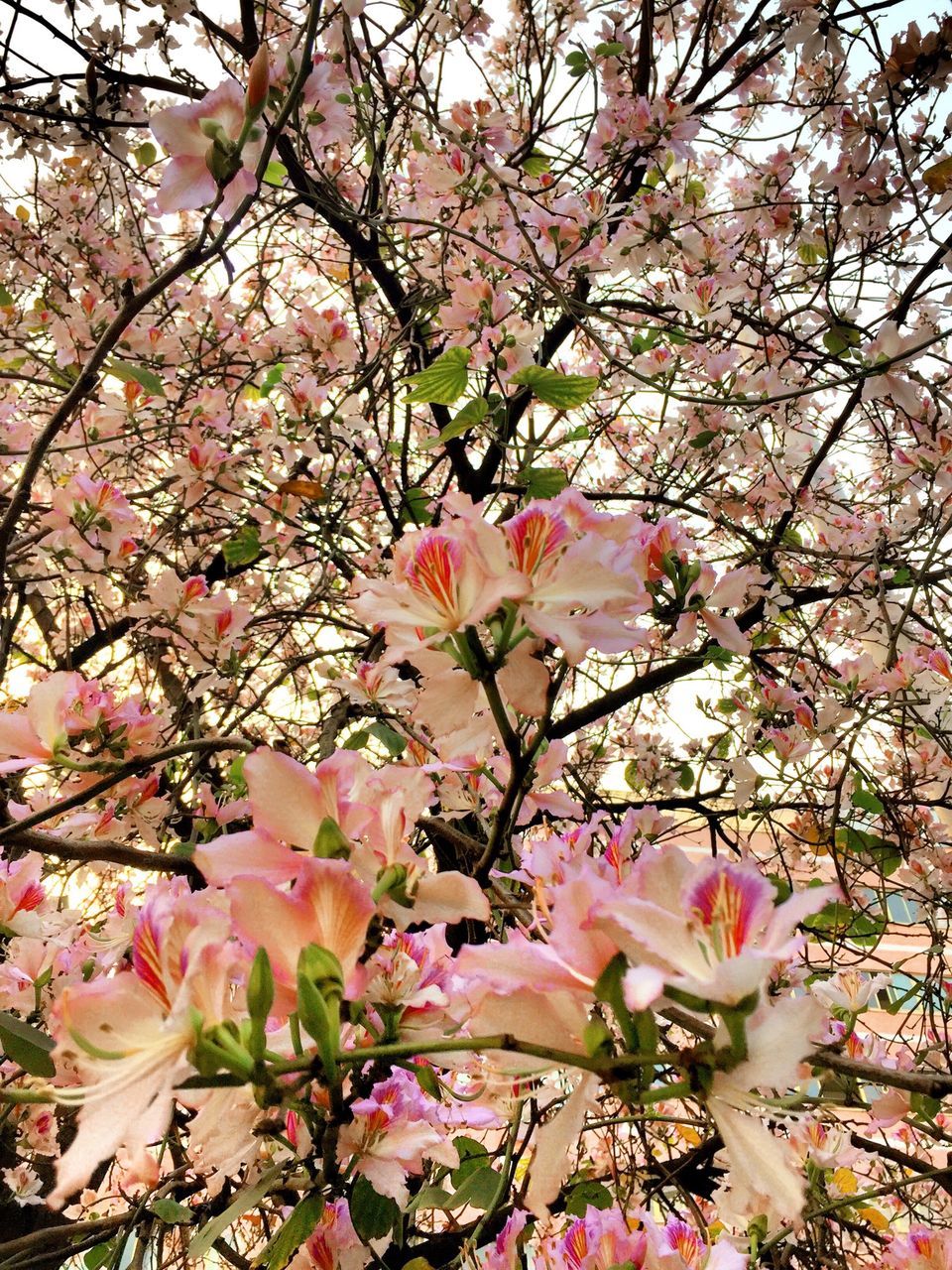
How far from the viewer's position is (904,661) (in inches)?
71.7

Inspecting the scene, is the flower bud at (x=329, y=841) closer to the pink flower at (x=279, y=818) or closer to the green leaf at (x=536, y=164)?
the pink flower at (x=279, y=818)

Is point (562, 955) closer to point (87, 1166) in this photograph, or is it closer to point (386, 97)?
point (87, 1166)

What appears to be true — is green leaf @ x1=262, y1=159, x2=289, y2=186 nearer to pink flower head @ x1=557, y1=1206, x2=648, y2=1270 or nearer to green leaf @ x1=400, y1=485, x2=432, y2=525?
green leaf @ x1=400, y1=485, x2=432, y2=525

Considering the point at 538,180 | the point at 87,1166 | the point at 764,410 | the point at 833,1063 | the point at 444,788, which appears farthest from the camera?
the point at 538,180

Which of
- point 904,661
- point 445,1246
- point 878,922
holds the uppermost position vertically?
point 904,661

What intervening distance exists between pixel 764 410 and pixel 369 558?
46.9 inches

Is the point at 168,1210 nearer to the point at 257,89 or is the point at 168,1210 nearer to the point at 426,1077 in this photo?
the point at 426,1077

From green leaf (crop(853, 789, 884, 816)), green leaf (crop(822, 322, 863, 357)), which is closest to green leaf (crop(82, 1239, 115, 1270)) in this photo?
green leaf (crop(853, 789, 884, 816))

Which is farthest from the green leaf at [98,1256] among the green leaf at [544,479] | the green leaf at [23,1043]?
the green leaf at [544,479]

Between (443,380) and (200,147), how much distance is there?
414 millimetres

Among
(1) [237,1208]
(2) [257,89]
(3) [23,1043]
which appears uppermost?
(2) [257,89]

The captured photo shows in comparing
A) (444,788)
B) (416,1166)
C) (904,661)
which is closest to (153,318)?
(444,788)

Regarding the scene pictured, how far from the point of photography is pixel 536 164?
6.42ft

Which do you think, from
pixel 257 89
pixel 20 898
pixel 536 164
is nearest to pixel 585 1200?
pixel 20 898
